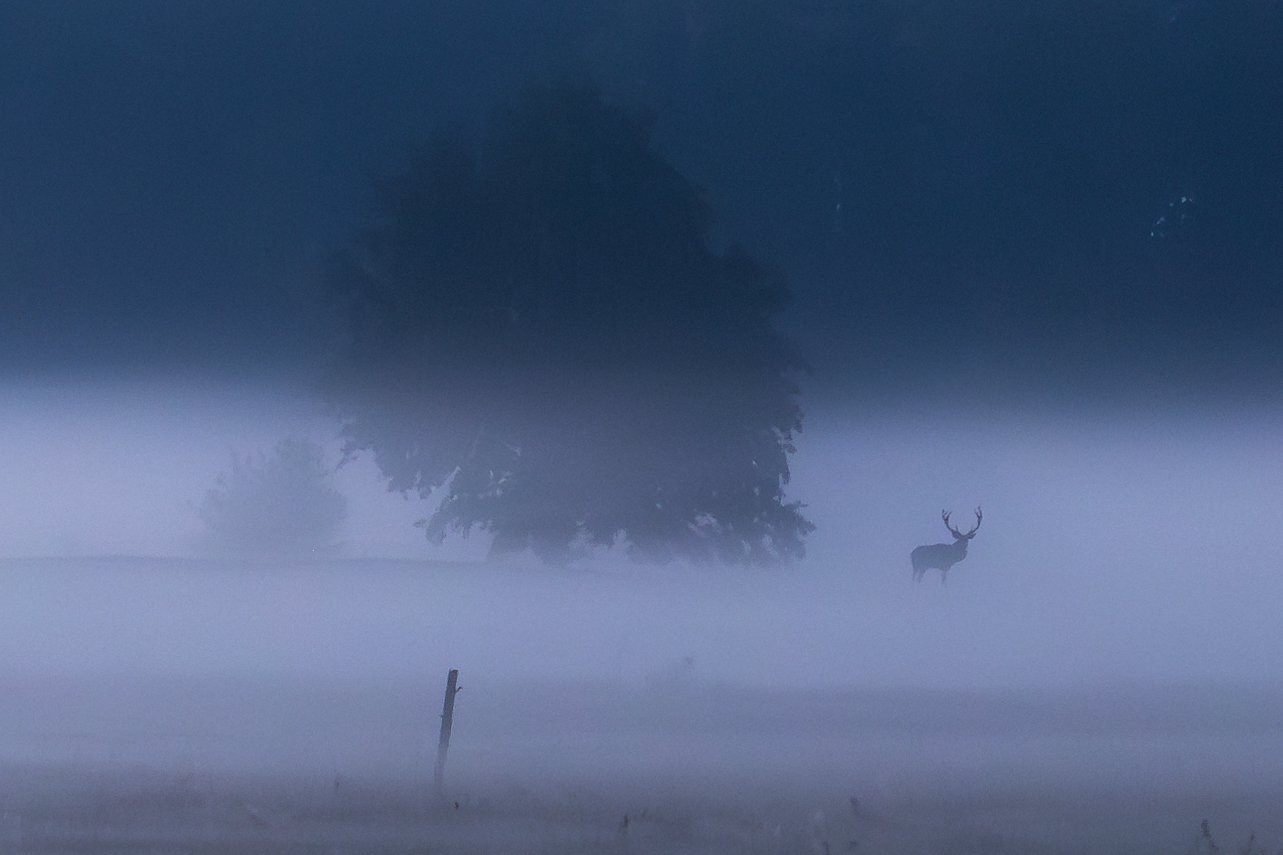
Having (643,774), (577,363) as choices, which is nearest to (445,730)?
(643,774)

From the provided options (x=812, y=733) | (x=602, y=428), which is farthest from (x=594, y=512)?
(x=812, y=733)

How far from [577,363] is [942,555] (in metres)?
3.35

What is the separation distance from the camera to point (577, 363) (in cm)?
972

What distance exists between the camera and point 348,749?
8406mm

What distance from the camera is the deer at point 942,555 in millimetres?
9234

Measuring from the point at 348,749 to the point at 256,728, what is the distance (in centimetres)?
78

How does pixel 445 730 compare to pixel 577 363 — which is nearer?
pixel 445 730

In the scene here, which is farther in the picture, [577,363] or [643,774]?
[577,363]

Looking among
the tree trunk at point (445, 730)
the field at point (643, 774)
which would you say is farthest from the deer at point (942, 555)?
the tree trunk at point (445, 730)

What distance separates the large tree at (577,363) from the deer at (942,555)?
1007 mm

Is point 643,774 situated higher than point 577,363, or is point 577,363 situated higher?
point 577,363

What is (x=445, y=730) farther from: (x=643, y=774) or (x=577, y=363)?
(x=577, y=363)

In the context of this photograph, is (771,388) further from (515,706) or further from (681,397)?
(515,706)

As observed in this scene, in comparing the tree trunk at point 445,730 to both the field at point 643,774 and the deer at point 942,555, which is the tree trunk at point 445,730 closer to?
the field at point 643,774
